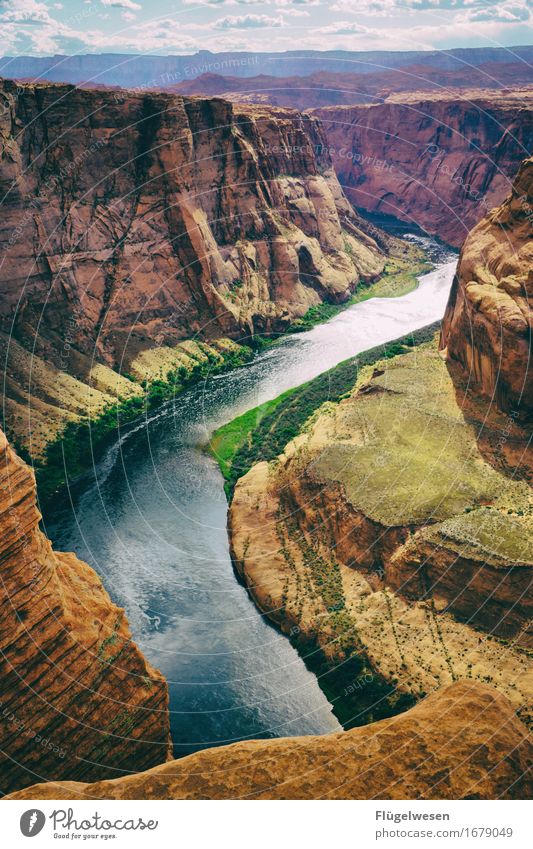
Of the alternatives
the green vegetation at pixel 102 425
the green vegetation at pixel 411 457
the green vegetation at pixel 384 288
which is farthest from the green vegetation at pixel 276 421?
the green vegetation at pixel 384 288

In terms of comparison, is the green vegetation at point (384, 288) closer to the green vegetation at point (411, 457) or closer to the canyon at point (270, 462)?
the canyon at point (270, 462)

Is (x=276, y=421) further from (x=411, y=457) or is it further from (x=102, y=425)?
(x=411, y=457)

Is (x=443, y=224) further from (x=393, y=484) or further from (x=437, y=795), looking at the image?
(x=437, y=795)

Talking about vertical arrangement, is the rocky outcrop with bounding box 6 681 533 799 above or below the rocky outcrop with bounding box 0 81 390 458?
below

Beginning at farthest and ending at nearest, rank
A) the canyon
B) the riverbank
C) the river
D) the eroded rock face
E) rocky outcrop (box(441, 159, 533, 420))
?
the eroded rock face → the riverbank → rocky outcrop (box(441, 159, 533, 420)) → the river → the canyon

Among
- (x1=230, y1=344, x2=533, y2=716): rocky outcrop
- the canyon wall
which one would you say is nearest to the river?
the canyon wall

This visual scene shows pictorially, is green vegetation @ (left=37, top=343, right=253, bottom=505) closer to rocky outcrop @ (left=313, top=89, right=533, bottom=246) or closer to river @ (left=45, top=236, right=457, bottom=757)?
river @ (left=45, top=236, right=457, bottom=757)

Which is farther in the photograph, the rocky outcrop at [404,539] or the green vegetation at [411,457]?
the green vegetation at [411,457]

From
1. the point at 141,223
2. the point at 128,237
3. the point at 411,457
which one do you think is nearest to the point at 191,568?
the point at 411,457
